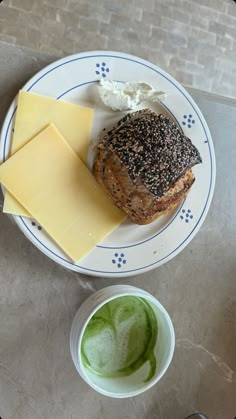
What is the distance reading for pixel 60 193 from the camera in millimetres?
875

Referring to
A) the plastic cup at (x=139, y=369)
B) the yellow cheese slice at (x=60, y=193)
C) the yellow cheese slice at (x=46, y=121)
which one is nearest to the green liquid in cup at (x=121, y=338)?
the plastic cup at (x=139, y=369)

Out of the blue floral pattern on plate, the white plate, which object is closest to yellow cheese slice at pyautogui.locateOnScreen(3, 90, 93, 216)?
the white plate

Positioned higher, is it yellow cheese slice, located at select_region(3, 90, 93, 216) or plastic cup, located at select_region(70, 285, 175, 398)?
yellow cheese slice, located at select_region(3, 90, 93, 216)

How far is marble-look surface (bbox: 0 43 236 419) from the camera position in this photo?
0.92m

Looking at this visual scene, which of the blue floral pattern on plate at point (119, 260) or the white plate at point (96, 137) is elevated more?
the white plate at point (96, 137)

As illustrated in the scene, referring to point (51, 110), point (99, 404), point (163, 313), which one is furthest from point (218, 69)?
point (99, 404)

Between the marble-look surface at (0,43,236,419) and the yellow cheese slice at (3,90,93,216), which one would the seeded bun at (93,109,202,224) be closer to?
the yellow cheese slice at (3,90,93,216)

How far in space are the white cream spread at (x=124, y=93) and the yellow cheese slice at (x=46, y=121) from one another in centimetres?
4

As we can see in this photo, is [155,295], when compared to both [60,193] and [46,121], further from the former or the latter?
[46,121]

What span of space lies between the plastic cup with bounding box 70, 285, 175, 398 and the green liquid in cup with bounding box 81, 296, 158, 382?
12 millimetres

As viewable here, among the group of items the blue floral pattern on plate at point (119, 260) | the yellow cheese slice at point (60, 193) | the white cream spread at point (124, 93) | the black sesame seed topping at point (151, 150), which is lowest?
the blue floral pattern on plate at point (119, 260)

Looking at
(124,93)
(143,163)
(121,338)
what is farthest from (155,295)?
(124,93)

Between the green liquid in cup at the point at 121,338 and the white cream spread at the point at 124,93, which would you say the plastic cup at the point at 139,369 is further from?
the white cream spread at the point at 124,93

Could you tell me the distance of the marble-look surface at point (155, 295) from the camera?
92cm
